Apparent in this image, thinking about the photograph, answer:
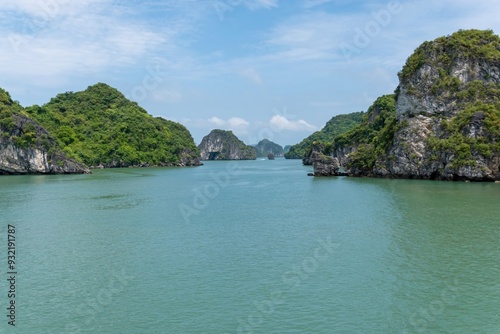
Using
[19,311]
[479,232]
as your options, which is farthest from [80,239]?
[479,232]

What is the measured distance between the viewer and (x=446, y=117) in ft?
212

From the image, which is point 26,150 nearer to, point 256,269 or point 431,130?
point 431,130

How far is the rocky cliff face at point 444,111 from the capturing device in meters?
58.7

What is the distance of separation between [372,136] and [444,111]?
131 feet

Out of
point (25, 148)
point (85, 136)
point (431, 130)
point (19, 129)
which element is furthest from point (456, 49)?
point (85, 136)

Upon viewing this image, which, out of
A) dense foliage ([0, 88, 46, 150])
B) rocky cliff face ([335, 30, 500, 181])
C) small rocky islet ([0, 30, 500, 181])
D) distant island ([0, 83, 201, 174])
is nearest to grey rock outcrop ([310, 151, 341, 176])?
small rocky islet ([0, 30, 500, 181])

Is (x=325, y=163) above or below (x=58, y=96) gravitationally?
below

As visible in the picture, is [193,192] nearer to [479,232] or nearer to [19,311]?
[479,232]

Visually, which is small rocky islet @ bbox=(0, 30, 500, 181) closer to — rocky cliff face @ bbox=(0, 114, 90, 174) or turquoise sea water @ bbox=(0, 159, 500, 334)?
rocky cliff face @ bbox=(0, 114, 90, 174)

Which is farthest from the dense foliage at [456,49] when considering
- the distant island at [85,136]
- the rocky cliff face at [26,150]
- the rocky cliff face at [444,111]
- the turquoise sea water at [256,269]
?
the distant island at [85,136]

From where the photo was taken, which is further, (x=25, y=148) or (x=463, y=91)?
(x=25, y=148)

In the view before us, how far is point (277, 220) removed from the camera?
3150cm

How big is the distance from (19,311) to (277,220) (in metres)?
19.5

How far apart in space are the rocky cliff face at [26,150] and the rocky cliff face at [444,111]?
2282 inches
